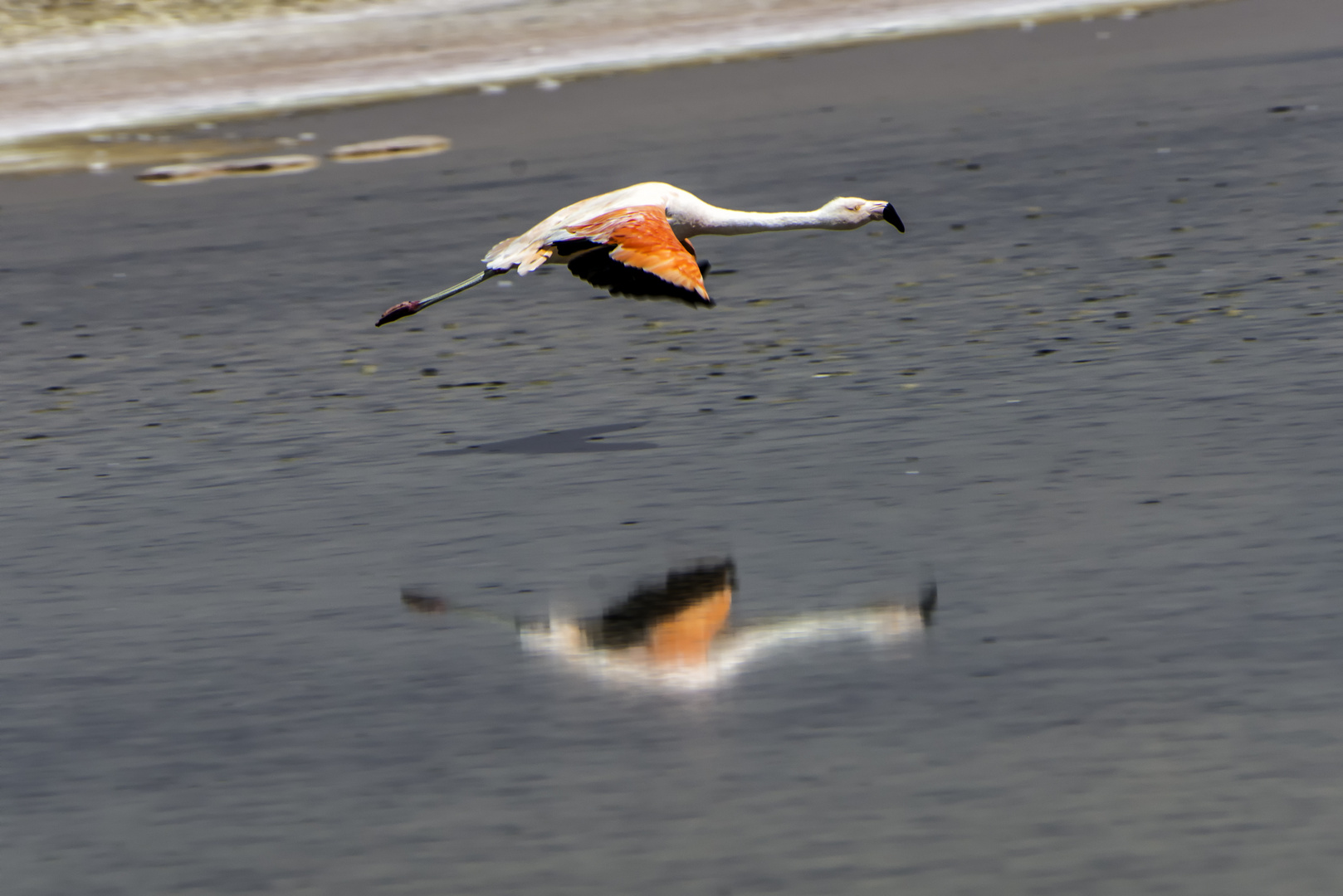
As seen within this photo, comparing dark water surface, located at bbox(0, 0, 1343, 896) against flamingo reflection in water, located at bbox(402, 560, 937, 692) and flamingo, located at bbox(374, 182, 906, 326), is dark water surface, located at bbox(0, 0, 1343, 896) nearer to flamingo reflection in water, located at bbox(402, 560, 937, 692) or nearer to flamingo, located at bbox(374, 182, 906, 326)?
flamingo reflection in water, located at bbox(402, 560, 937, 692)

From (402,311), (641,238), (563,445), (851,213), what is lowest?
(563,445)

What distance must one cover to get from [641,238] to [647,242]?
5cm

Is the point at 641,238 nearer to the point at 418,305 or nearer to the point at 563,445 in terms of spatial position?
the point at 563,445

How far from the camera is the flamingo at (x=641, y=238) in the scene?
8953 millimetres

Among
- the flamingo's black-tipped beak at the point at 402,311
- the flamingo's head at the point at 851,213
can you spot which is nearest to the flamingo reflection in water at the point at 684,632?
the flamingo's black-tipped beak at the point at 402,311

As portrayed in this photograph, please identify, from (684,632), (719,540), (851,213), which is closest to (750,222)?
(851,213)

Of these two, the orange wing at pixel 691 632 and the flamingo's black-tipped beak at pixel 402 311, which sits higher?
the flamingo's black-tipped beak at pixel 402 311

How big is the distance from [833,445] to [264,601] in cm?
236

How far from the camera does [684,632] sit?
6.95 m

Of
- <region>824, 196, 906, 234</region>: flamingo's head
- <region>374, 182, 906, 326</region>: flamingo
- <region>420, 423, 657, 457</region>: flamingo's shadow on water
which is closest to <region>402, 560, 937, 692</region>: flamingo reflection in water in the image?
<region>374, 182, 906, 326</region>: flamingo

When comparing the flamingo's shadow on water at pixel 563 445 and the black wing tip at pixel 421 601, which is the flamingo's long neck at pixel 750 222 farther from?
the black wing tip at pixel 421 601

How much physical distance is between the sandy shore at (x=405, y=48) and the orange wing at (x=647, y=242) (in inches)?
608

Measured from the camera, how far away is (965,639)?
668 cm

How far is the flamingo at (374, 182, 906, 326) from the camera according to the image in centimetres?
895
